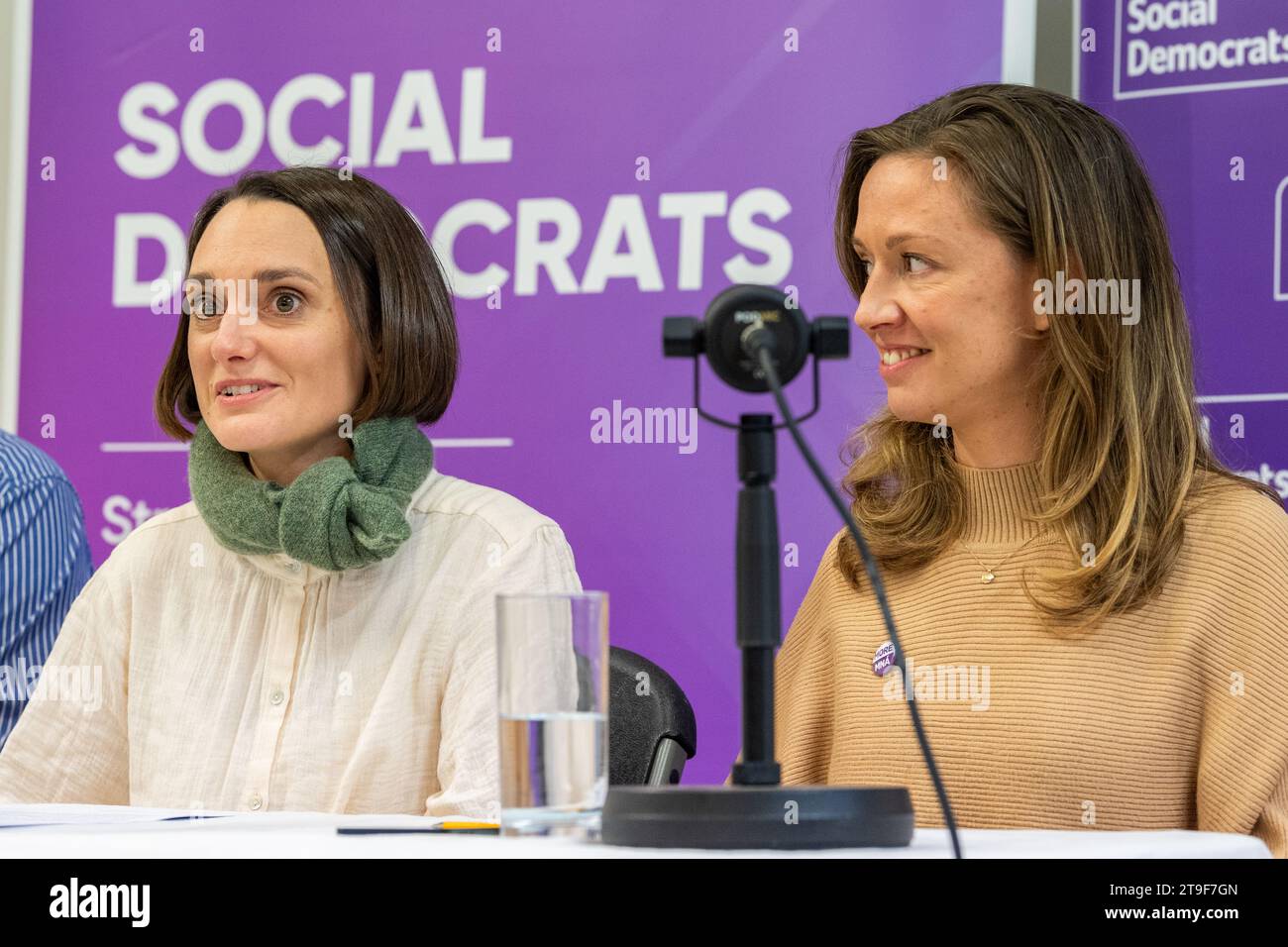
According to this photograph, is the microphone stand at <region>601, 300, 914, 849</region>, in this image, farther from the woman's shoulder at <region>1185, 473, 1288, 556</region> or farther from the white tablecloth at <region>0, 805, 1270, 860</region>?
the woman's shoulder at <region>1185, 473, 1288, 556</region>

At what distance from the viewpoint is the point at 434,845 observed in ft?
3.43

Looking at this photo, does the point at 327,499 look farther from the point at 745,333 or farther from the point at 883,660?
the point at 745,333

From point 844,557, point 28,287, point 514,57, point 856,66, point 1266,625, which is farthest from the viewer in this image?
point 28,287

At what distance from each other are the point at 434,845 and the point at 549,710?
126mm

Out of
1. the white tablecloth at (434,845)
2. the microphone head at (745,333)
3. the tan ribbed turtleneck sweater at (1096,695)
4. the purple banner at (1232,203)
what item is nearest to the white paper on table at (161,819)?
the white tablecloth at (434,845)

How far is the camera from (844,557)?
209cm

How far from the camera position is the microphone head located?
1051mm

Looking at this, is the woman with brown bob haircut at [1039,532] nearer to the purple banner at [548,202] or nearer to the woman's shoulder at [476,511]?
the woman's shoulder at [476,511]

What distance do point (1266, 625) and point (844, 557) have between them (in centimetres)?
54

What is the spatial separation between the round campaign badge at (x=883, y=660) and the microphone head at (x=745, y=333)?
0.97 metres

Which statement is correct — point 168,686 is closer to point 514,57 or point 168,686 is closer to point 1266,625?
point 1266,625
